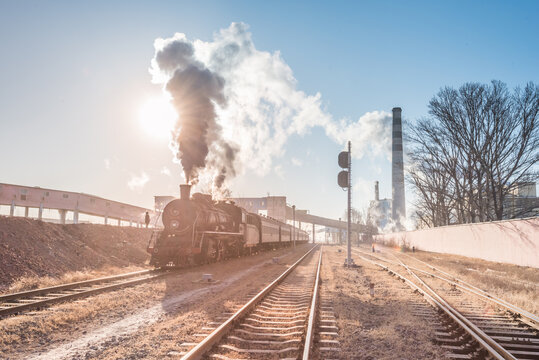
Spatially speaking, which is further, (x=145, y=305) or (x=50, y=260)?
(x=50, y=260)

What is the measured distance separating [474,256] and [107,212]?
28.7 metres

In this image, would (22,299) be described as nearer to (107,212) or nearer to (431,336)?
(431,336)

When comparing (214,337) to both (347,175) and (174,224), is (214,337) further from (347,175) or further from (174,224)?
(347,175)

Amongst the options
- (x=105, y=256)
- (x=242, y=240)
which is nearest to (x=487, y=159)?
(x=242, y=240)

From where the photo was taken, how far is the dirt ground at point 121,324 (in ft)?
17.5

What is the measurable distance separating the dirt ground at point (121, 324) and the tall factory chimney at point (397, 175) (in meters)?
57.8

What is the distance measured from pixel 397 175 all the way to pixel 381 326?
200 ft

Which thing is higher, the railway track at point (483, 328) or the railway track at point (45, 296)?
the railway track at point (483, 328)

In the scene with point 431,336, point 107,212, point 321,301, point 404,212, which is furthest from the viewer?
point 404,212

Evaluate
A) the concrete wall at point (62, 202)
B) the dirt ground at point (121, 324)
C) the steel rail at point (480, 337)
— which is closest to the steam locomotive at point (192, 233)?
the dirt ground at point (121, 324)

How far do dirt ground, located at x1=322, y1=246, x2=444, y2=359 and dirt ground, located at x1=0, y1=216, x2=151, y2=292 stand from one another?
28.2ft

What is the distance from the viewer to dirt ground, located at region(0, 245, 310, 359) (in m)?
5.34

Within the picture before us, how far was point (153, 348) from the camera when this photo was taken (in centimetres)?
539

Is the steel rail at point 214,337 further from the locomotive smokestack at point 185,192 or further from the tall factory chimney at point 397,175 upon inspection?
the tall factory chimney at point 397,175
